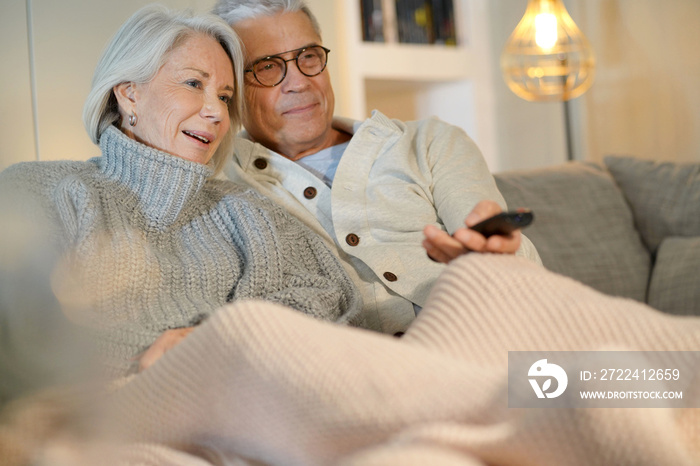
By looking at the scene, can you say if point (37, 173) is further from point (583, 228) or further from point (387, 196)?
point (583, 228)

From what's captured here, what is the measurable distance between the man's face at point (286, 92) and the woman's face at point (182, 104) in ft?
0.67

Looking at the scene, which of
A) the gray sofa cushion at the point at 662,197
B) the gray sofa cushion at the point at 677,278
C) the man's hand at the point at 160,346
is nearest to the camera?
Result: the man's hand at the point at 160,346

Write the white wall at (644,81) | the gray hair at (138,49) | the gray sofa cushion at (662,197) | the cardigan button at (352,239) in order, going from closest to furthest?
1. the gray hair at (138,49)
2. the cardigan button at (352,239)
3. the gray sofa cushion at (662,197)
4. the white wall at (644,81)

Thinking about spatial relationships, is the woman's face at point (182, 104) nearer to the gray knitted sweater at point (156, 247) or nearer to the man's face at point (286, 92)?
the gray knitted sweater at point (156, 247)

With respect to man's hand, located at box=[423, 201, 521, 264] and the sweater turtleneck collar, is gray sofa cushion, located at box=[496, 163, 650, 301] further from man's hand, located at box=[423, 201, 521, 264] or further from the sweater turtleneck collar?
the sweater turtleneck collar

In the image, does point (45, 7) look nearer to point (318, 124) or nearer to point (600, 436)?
point (318, 124)

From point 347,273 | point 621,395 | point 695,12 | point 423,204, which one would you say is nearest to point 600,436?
point 621,395

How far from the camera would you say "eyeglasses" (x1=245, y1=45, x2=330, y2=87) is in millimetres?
1439

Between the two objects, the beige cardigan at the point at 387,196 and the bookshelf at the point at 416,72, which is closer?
the beige cardigan at the point at 387,196

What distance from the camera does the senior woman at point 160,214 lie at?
38.8 inches

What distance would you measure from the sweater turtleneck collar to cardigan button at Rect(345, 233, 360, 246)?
0.30 meters

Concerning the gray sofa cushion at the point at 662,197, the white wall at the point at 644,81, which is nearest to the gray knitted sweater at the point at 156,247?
the gray sofa cushion at the point at 662,197

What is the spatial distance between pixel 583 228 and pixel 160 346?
122cm

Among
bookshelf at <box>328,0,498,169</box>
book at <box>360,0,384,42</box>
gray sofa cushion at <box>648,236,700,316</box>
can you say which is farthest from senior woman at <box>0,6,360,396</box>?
book at <box>360,0,384,42</box>
